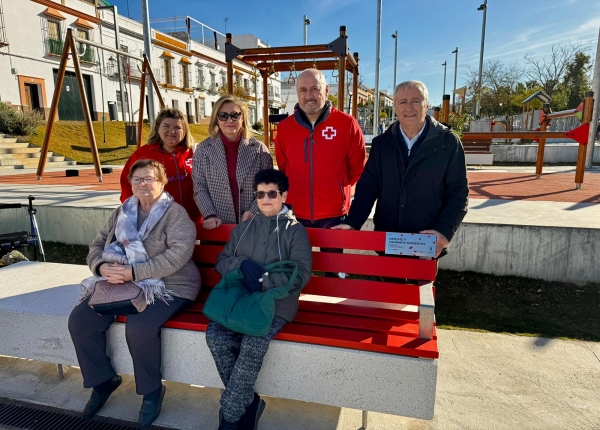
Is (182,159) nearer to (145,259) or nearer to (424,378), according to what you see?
(145,259)

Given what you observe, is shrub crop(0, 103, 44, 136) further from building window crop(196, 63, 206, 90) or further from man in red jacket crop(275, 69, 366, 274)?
building window crop(196, 63, 206, 90)

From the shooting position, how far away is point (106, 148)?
17734 mm

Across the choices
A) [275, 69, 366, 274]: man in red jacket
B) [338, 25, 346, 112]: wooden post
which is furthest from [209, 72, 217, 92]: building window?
[275, 69, 366, 274]: man in red jacket

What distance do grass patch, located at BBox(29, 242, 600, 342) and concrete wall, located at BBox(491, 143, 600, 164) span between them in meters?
12.2

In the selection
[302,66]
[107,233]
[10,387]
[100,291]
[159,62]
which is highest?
[159,62]

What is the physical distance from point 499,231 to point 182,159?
3.17m

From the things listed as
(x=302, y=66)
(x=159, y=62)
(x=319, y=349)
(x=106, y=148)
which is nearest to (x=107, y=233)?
(x=319, y=349)

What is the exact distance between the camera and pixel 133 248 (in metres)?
2.54

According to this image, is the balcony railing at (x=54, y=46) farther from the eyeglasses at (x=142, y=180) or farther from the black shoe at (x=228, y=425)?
the black shoe at (x=228, y=425)

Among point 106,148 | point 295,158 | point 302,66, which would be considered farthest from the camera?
point 106,148

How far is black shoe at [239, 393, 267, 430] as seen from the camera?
88.2 inches

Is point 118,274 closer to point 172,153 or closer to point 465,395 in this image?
point 172,153

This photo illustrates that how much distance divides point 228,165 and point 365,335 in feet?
5.21

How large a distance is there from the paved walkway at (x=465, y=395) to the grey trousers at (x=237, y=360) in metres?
0.22
